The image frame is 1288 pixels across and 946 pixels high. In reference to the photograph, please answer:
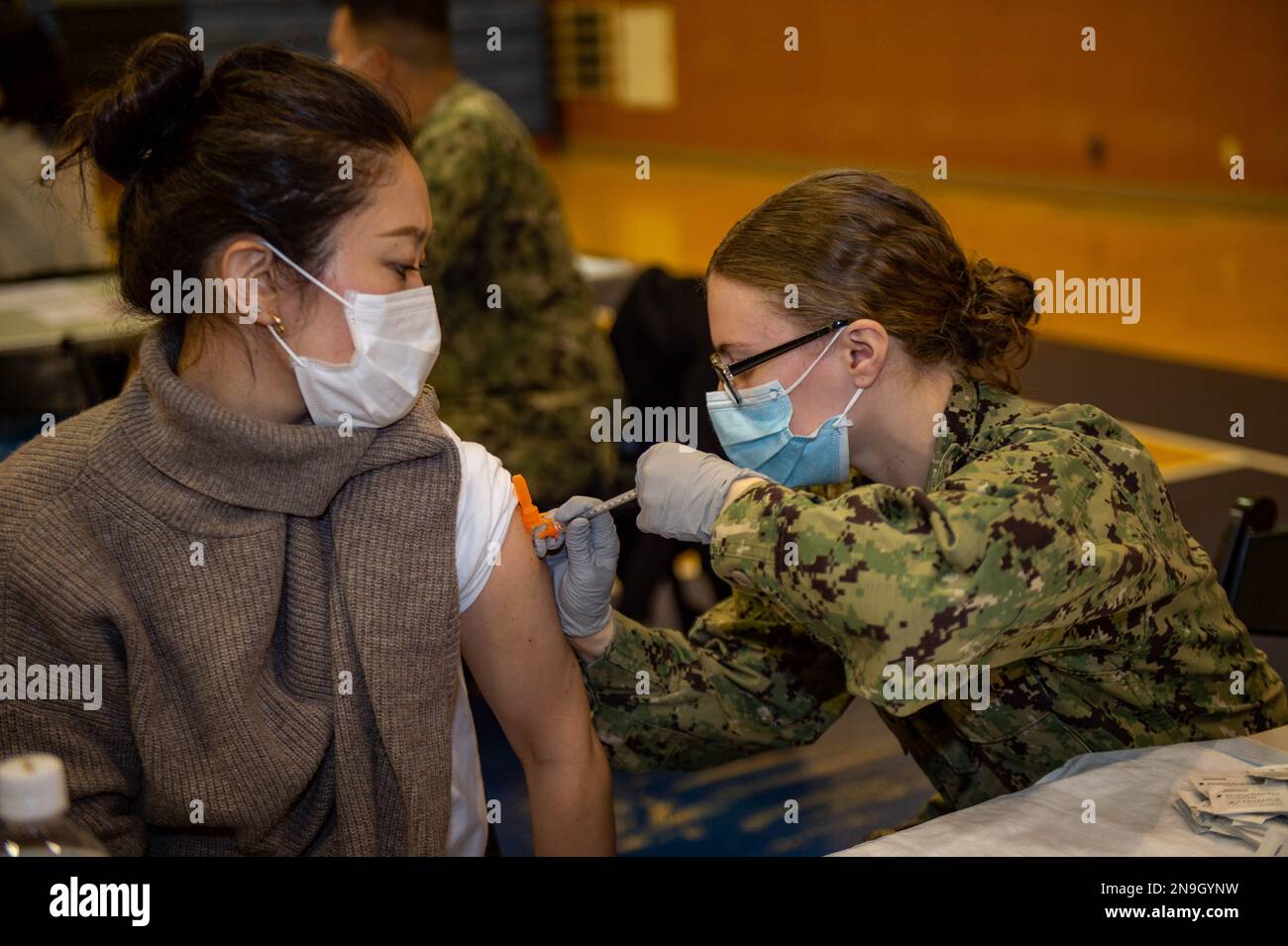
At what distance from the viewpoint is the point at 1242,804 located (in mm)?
1193

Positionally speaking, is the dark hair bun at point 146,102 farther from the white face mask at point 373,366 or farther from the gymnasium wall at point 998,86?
the gymnasium wall at point 998,86

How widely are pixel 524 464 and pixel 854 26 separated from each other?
784cm

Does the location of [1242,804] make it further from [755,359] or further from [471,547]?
[471,547]

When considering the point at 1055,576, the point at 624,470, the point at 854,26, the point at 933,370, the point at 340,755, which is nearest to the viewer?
the point at 1055,576

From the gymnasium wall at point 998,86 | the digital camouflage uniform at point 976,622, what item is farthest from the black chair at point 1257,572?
the gymnasium wall at point 998,86

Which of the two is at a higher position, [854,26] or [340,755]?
[854,26]

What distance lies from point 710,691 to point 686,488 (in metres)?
0.29

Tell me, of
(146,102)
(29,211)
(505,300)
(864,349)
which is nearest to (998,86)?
(29,211)

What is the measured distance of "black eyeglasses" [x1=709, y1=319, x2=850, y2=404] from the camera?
144cm

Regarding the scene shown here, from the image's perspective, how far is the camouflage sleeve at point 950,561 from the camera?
3.92 ft

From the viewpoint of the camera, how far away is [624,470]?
10.7 feet

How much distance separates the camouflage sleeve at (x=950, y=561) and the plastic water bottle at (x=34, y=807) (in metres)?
0.64
